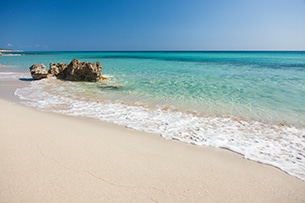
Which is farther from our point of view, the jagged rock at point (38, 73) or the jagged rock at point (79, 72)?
the jagged rock at point (38, 73)

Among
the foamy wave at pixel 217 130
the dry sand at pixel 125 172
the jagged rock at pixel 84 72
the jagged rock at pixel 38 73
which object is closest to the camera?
the dry sand at pixel 125 172

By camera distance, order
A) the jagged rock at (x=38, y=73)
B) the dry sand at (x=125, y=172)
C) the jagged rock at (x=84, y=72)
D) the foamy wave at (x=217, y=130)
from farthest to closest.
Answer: the jagged rock at (x=38, y=73) < the jagged rock at (x=84, y=72) < the foamy wave at (x=217, y=130) < the dry sand at (x=125, y=172)

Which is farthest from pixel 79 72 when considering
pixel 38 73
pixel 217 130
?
pixel 217 130

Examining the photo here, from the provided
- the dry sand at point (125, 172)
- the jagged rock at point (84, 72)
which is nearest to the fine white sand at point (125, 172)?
the dry sand at point (125, 172)

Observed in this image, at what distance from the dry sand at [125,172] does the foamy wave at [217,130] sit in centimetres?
35

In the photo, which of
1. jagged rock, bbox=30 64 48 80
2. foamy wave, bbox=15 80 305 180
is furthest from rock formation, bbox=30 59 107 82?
foamy wave, bbox=15 80 305 180

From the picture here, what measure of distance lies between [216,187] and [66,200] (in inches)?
70.7

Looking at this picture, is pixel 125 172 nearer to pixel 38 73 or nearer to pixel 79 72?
pixel 79 72

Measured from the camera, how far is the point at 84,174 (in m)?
2.64

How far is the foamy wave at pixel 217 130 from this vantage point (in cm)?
352

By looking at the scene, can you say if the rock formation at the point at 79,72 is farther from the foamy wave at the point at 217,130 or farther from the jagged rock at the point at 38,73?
the foamy wave at the point at 217,130

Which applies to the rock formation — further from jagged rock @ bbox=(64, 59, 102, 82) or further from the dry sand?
the dry sand

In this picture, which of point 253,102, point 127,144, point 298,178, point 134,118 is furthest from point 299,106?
point 127,144

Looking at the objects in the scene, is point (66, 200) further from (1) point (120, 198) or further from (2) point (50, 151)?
(2) point (50, 151)
